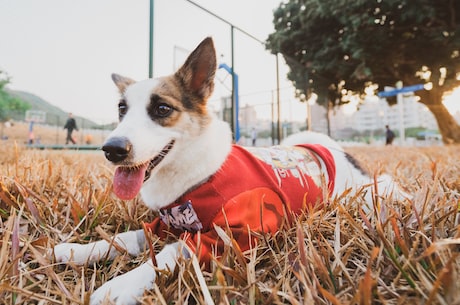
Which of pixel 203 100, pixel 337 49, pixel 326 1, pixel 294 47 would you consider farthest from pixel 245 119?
pixel 203 100

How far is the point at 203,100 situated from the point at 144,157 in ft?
1.70

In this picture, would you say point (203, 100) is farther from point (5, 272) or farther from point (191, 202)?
point (5, 272)

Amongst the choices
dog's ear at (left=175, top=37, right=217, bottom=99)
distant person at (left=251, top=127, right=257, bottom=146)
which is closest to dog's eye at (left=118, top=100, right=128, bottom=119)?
dog's ear at (left=175, top=37, right=217, bottom=99)

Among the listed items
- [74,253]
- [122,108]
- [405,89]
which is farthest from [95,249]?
[405,89]

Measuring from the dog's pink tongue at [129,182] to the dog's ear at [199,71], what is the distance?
52 centimetres

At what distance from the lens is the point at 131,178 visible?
42.2 inches

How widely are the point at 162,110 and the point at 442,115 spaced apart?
44.9 ft

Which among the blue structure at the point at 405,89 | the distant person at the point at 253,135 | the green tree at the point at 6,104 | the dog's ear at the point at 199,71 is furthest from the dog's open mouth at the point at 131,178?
the green tree at the point at 6,104

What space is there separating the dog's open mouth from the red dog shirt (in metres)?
0.14

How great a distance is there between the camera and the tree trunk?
11.1m

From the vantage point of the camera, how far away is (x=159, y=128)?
1153mm

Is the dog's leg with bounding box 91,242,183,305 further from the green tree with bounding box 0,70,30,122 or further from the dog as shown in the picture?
the green tree with bounding box 0,70,30,122

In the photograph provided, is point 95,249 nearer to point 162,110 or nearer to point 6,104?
point 162,110

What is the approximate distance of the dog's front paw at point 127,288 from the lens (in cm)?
71
